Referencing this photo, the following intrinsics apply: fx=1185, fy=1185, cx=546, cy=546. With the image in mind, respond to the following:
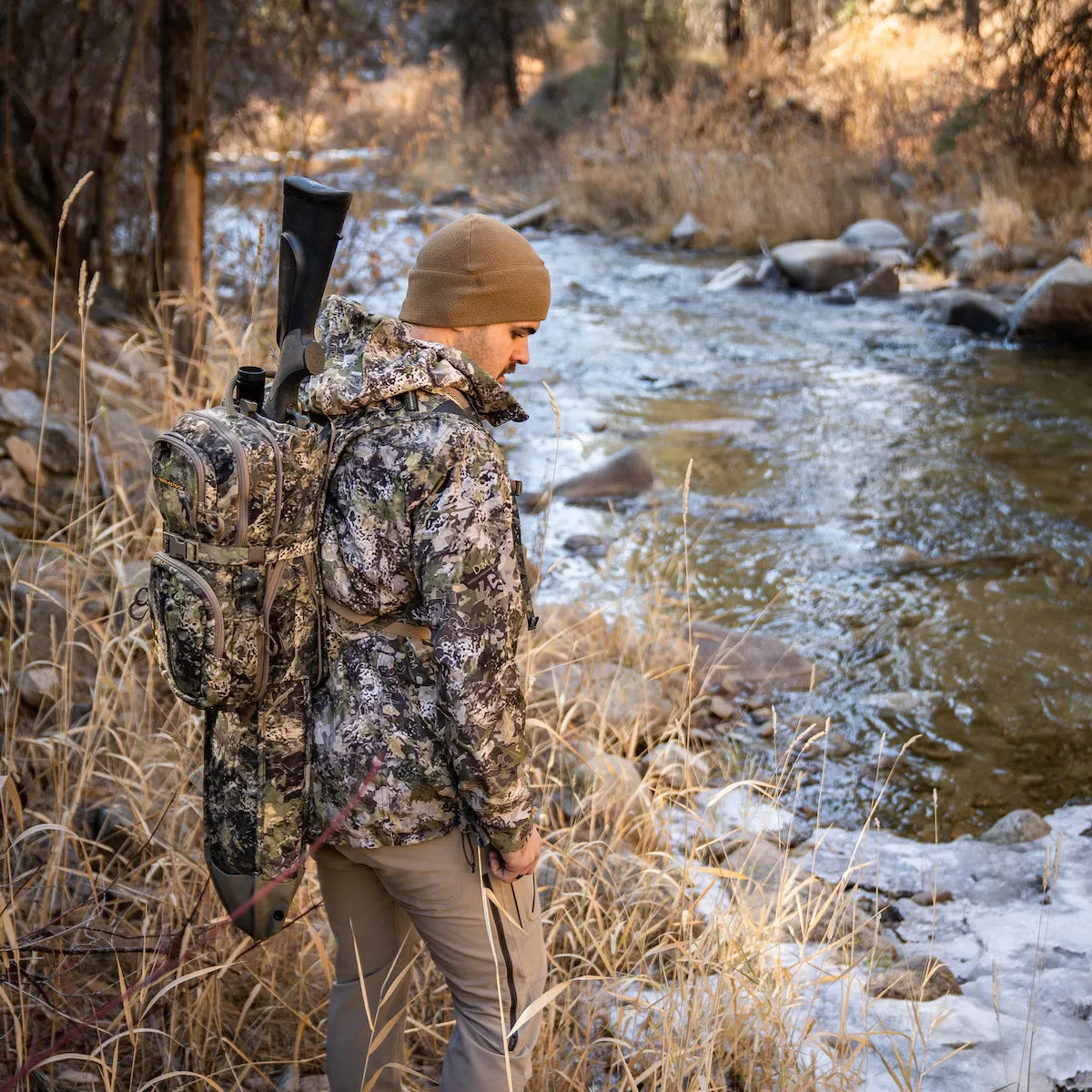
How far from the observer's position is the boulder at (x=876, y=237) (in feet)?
41.7

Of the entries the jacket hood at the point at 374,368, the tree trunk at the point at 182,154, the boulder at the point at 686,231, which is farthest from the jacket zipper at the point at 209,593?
the boulder at the point at 686,231

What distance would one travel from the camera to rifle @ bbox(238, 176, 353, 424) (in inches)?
70.1

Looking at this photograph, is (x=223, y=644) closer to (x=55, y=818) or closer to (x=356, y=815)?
(x=356, y=815)

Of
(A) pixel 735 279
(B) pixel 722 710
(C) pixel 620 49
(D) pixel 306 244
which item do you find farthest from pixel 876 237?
(D) pixel 306 244

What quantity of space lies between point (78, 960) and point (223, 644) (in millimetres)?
1094

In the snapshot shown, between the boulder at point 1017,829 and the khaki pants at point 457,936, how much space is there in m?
2.19

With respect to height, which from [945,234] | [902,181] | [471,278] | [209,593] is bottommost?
[945,234]

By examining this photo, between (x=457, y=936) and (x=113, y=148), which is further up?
(x=113, y=148)

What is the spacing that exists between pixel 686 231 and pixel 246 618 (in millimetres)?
13553

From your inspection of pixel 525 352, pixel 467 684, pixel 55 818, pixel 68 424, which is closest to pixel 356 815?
pixel 467 684

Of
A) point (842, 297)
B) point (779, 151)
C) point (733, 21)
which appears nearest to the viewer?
point (842, 297)

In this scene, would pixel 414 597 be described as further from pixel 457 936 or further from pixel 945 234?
pixel 945 234

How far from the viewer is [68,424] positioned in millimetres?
4887

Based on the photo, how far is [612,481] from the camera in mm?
6863
